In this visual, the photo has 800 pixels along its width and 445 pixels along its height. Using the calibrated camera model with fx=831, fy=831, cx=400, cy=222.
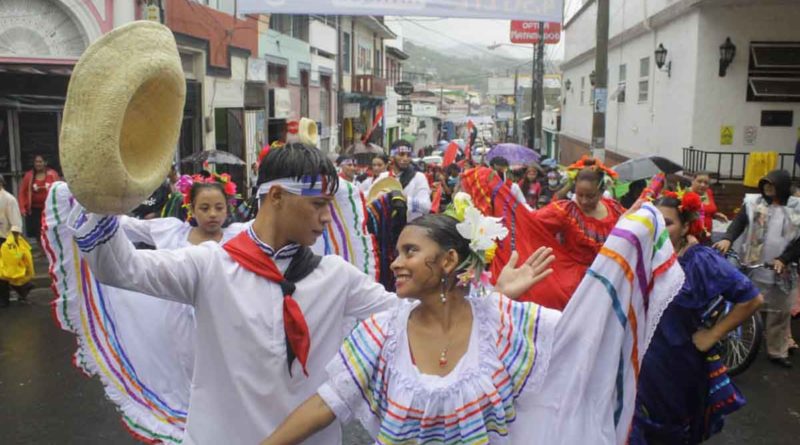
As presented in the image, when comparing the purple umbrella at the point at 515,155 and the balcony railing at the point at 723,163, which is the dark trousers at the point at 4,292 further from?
the balcony railing at the point at 723,163

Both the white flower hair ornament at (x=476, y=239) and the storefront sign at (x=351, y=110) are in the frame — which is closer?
the white flower hair ornament at (x=476, y=239)

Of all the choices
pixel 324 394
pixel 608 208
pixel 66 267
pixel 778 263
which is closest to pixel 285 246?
pixel 324 394

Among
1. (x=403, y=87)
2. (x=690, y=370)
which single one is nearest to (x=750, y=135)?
(x=690, y=370)

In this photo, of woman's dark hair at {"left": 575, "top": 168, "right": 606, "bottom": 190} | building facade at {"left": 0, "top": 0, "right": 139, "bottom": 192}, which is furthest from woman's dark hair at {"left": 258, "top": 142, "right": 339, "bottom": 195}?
building facade at {"left": 0, "top": 0, "right": 139, "bottom": 192}

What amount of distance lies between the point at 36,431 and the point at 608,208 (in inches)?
171

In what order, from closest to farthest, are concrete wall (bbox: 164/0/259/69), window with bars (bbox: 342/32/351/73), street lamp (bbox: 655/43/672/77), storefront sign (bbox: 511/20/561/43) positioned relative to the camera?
street lamp (bbox: 655/43/672/77), concrete wall (bbox: 164/0/259/69), storefront sign (bbox: 511/20/561/43), window with bars (bbox: 342/32/351/73)

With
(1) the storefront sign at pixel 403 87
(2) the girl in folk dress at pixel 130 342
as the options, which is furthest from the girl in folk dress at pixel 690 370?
(1) the storefront sign at pixel 403 87

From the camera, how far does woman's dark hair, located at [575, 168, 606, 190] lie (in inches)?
224

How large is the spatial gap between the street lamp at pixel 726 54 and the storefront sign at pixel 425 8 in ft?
9.43

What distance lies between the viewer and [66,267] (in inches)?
152

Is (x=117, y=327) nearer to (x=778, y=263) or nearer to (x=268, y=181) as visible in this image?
(x=268, y=181)

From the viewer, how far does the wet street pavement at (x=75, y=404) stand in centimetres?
587

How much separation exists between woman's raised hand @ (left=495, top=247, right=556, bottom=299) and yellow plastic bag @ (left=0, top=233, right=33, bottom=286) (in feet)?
27.3

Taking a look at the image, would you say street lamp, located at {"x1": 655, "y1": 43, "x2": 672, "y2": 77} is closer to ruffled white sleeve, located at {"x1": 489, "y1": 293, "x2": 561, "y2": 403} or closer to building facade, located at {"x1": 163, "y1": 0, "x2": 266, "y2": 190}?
building facade, located at {"x1": 163, "y1": 0, "x2": 266, "y2": 190}
